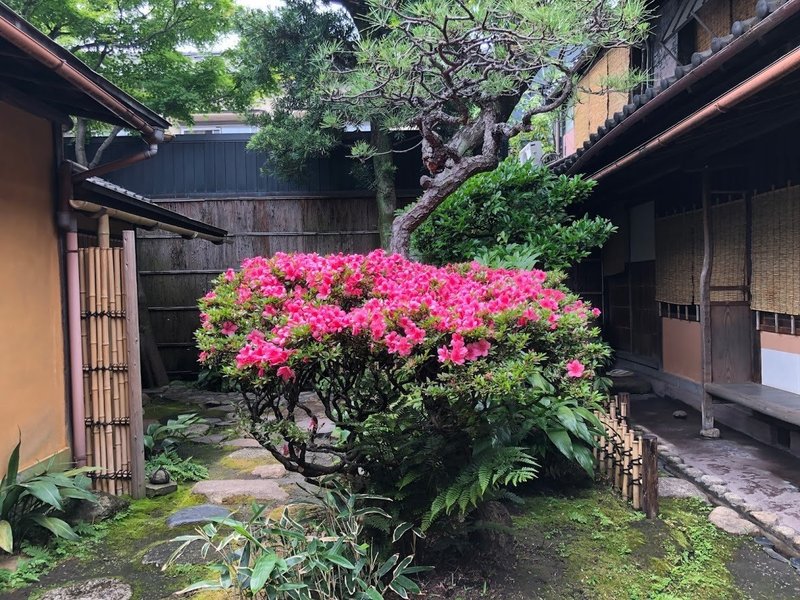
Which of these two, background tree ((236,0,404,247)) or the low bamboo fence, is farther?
background tree ((236,0,404,247))

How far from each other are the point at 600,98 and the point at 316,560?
10.6m

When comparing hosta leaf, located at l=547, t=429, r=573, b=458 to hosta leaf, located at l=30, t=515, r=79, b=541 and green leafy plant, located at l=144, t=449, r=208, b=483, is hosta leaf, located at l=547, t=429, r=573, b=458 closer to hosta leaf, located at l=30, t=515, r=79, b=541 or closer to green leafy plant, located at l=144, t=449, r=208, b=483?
green leafy plant, located at l=144, t=449, r=208, b=483

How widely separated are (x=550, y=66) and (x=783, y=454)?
4191mm

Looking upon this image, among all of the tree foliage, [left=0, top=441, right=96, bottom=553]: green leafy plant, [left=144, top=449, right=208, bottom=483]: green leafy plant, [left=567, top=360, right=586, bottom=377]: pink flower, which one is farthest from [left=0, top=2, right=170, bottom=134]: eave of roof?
the tree foliage

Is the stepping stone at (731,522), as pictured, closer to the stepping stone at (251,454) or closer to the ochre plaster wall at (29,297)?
the stepping stone at (251,454)

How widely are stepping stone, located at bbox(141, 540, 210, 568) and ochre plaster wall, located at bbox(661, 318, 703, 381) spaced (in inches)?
220

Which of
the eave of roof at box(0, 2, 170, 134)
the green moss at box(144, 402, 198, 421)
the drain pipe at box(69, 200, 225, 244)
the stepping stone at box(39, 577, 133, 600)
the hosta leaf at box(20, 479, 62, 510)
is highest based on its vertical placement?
the eave of roof at box(0, 2, 170, 134)

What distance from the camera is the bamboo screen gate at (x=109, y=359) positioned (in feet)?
14.5

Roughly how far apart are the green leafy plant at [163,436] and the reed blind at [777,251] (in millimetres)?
5767

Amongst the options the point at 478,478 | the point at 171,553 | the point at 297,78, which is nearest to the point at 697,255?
the point at 478,478

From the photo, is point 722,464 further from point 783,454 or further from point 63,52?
point 63,52

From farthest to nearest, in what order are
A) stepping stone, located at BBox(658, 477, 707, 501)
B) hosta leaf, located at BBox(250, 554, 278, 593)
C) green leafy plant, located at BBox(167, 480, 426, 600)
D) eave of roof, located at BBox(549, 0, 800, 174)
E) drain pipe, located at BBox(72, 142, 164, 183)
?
1. drain pipe, located at BBox(72, 142, 164, 183)
2. stepping stone, located at BBox(658, 477, 707, 501)
3. eave of roof, located at BBox(549, 0, 800, 174)
4. green leafy plant, located at BBox(167, 480, 426, 600)
5. hosta leaf, located at BBox(250, 554, 278, 593)

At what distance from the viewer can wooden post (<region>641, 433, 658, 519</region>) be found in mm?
3678

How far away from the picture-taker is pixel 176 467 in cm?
488
